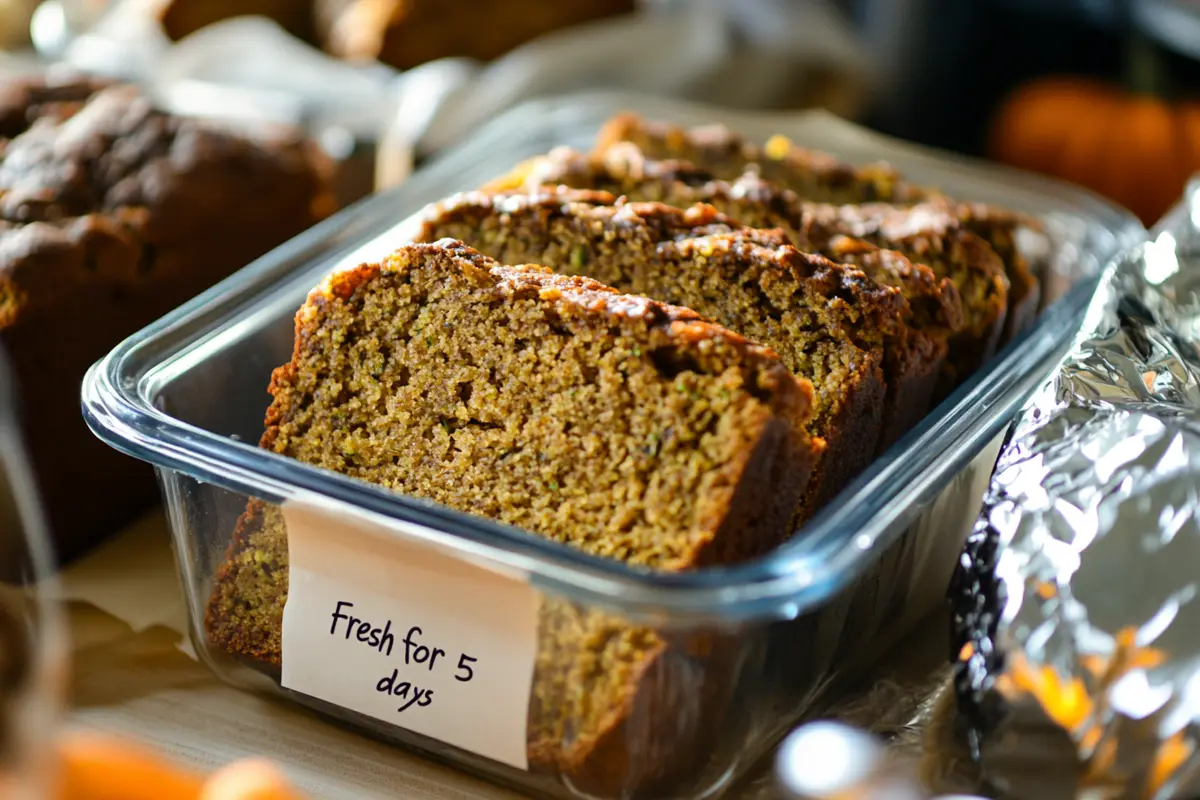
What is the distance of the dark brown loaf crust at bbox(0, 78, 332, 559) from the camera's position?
5.86ft

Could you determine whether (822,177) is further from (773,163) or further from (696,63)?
(696,63)

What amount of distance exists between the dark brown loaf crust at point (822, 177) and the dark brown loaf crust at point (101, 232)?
1.92 ft

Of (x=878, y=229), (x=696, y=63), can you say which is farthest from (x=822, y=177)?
(x=696, y=63)

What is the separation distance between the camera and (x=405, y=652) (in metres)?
1.39

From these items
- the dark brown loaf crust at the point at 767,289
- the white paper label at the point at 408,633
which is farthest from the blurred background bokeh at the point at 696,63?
the white paper label at the point at 408,633

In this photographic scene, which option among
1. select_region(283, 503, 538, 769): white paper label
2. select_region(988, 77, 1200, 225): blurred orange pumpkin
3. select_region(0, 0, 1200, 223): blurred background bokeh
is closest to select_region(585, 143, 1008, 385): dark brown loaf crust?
select_region(283, 503, 538, 769): white paper label

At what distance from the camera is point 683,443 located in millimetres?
1299

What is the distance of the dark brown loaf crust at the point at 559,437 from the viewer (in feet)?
4.18

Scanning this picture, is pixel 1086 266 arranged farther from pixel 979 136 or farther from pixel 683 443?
pixel 979 136

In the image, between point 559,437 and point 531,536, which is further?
point 559,437

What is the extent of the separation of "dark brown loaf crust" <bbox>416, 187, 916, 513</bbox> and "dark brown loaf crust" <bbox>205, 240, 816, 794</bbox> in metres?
0.14

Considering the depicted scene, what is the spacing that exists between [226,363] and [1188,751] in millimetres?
1245

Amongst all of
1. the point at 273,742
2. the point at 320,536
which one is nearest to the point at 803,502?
the point at 320,536

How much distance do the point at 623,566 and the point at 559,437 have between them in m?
0.22
